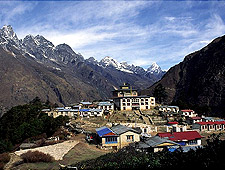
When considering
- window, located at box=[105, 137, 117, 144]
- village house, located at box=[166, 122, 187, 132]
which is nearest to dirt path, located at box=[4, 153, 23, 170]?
window, located at box=[105, 137, 117, 144]

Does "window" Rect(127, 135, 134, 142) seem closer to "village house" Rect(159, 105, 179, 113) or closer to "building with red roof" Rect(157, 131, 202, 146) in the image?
"building with red roof" Rect(157, 131, 202, 146)

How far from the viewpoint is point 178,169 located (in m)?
13.7

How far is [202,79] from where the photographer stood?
5108 inches

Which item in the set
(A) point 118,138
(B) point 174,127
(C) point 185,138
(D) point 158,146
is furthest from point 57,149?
(B) point 174,127

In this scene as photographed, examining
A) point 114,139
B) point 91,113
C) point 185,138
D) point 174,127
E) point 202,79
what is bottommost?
point 114,139

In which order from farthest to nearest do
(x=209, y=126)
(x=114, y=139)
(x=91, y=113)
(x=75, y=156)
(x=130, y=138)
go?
(x=91, y=113) → (x=209, y=126) → (x=130, y=138) → (x=114, y=139) → (x=75, y=156)

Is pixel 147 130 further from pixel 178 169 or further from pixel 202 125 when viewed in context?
pixel 178 169

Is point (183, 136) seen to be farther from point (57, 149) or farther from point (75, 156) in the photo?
point (57, 149)

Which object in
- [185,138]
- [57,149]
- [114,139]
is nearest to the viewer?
[57,149]

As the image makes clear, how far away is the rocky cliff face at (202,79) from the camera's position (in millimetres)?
110500

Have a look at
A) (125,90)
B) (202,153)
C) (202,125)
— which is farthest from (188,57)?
(202,153)

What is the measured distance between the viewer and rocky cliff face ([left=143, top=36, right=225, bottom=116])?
110 meters

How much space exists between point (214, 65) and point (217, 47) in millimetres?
17098

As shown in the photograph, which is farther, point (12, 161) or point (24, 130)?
point (24, 130)
